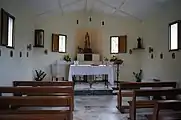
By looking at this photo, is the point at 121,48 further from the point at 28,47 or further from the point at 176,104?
the point at 176,104

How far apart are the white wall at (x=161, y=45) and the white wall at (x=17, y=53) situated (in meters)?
4.00

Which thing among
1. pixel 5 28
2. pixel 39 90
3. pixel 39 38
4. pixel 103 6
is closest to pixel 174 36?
pixel 103 6

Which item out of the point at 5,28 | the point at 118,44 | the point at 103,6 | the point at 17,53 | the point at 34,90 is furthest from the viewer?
the point at 118,44

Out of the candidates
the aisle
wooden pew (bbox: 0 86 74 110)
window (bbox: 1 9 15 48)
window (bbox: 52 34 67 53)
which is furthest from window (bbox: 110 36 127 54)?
wooden pew (bbox: 0 86 74 110)

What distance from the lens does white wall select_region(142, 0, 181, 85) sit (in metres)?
6.55

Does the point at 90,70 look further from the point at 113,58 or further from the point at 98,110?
the point at 98,110

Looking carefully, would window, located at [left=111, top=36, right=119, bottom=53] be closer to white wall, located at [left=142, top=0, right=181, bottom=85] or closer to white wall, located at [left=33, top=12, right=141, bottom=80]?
white wall, located at [left=33, top=12, right=141, bottom=80]

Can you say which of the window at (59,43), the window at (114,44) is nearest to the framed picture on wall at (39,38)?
the window at (59,43)

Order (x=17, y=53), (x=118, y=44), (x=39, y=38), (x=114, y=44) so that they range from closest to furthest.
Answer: (x=17, y=53)
(x=39, y=38)
(x=118, y=44)
(x=114, y=44)

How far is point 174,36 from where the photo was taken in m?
6.77

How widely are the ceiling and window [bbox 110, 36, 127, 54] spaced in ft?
3.50

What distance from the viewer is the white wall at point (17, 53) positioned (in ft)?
18.0

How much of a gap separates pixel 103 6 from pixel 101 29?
1.48m

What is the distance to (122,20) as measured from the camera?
36.9 ft
